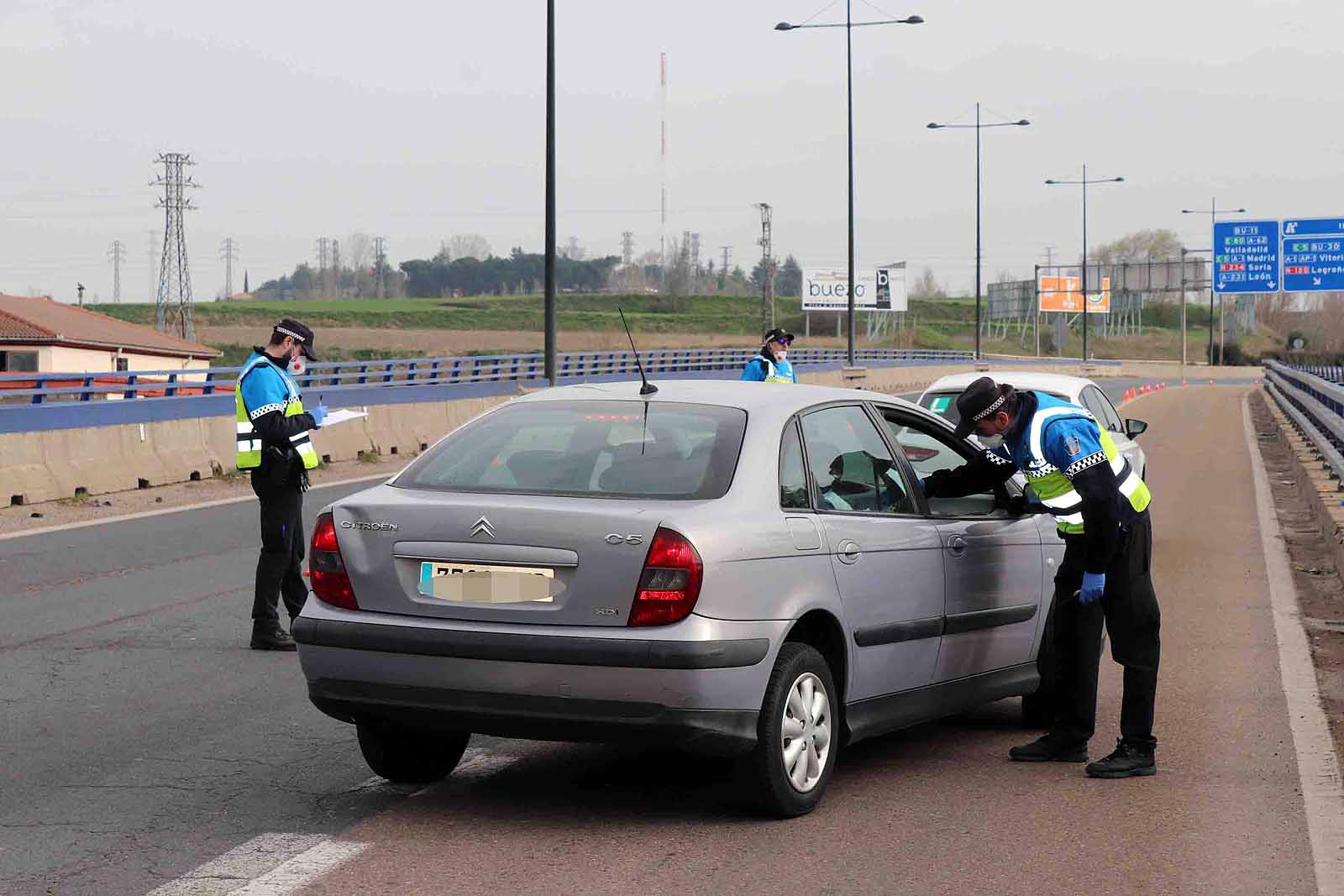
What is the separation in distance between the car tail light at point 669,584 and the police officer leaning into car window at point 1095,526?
64.2 inches

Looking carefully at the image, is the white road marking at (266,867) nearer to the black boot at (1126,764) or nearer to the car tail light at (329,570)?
the car tail light at (329,570)

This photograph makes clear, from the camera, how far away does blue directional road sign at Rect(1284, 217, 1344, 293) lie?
48.8m

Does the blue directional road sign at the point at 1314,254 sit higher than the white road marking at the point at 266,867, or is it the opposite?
the blue directional road sign at the point at 1314,254

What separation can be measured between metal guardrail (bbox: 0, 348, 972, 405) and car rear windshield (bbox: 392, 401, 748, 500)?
51.1 ft

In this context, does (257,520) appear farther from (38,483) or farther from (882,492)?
(882,492)

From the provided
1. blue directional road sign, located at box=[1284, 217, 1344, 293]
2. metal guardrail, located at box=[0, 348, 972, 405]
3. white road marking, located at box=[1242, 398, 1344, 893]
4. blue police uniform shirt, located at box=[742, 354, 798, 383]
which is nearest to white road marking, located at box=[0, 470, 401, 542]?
metal guardrail, located at box=[0, 348, 972, 405]

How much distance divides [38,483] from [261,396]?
9.80 m

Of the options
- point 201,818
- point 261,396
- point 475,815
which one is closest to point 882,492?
point 475,815

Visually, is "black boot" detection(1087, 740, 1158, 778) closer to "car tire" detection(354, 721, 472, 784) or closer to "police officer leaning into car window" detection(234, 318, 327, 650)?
"car tire" detection(354, 721, 472, 784)

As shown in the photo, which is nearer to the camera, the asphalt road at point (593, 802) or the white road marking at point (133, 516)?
the asphalt road at point (593, 802)

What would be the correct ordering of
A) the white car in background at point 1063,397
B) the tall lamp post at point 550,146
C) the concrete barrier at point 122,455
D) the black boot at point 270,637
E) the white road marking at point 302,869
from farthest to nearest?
1. the tall lamp post at point 550,146
2. the concrete barrier at point 122,455
3. the white car in background at point 1063,397
4. the black boot at point 270,637
5. the white road marking at point 302,869

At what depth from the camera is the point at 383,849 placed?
547cm

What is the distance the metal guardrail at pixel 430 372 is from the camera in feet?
82.1

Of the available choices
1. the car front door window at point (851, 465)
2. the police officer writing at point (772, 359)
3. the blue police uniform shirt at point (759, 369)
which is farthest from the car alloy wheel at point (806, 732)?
the police officer writing at point (772, 359)
